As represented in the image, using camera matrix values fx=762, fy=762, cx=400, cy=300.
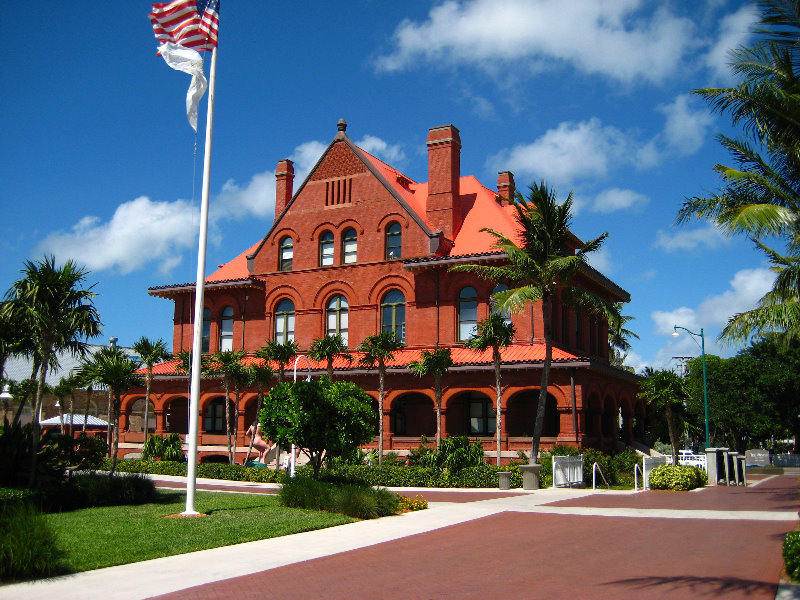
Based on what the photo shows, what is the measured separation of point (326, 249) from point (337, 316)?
350cm

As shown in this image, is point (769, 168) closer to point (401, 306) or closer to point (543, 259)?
point (543, 259)

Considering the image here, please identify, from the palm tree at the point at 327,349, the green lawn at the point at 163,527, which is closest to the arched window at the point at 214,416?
the palm tree at the point at 327,349

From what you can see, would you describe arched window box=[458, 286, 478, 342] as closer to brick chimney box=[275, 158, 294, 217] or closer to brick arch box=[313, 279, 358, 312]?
brick arch box=[313, 279, 358, 312]

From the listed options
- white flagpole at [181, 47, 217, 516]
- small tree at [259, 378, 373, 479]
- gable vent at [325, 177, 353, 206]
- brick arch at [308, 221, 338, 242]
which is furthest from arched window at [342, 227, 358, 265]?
white flagpole at [181, 47, 217, 516]

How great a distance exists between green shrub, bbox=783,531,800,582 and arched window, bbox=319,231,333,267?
97.9 feet

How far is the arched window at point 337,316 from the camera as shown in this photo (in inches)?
1454

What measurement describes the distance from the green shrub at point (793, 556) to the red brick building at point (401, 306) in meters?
19.7

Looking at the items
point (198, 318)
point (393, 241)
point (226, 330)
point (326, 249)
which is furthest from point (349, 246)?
point (198, 318)

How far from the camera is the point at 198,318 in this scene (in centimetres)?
1694

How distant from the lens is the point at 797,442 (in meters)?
60.6

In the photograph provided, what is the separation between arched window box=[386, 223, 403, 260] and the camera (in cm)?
3606

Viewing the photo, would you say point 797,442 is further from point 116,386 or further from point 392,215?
point 116,386

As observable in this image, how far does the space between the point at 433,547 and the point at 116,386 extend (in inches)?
640

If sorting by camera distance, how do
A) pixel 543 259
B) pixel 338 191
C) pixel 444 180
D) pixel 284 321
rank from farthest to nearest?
pixel 284 321 → pixel 338 191 → pixel 444 180 → pixel 543 259
